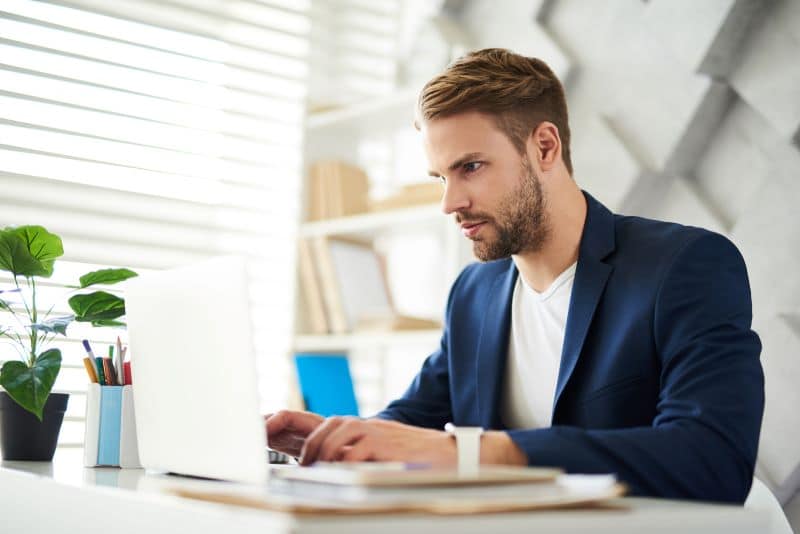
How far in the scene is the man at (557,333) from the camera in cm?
109

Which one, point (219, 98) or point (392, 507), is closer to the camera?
point (392, 507)

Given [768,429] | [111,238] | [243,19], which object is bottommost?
[768,429]

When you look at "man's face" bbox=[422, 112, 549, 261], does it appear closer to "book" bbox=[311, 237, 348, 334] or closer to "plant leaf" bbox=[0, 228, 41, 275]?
"plant leaf" bbox=[0, 228, 41, 275]

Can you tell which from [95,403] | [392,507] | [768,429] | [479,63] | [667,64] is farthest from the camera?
[667,64]

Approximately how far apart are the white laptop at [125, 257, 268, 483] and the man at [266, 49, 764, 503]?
136 millimetres

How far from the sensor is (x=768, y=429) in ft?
6.78

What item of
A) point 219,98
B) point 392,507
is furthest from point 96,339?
point 392,507

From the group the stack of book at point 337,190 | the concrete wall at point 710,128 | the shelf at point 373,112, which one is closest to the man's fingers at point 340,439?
the concrete wall at point 710,128

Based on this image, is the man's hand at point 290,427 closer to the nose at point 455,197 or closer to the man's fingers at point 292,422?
the man's fingers at point 292,422

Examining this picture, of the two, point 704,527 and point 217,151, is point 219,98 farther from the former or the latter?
point 704,527

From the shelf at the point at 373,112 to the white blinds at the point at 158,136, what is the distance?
0.10 metres

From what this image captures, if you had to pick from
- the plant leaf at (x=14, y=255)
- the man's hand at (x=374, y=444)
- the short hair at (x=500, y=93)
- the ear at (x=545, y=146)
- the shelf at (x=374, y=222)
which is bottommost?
the man's hand at (x=374, y=444)

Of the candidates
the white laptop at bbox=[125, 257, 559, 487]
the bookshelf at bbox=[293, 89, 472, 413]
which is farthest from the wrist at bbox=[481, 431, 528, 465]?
the bookshelf at bbox=[293, 89, 472, 413]

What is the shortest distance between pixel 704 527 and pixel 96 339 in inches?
85.8
